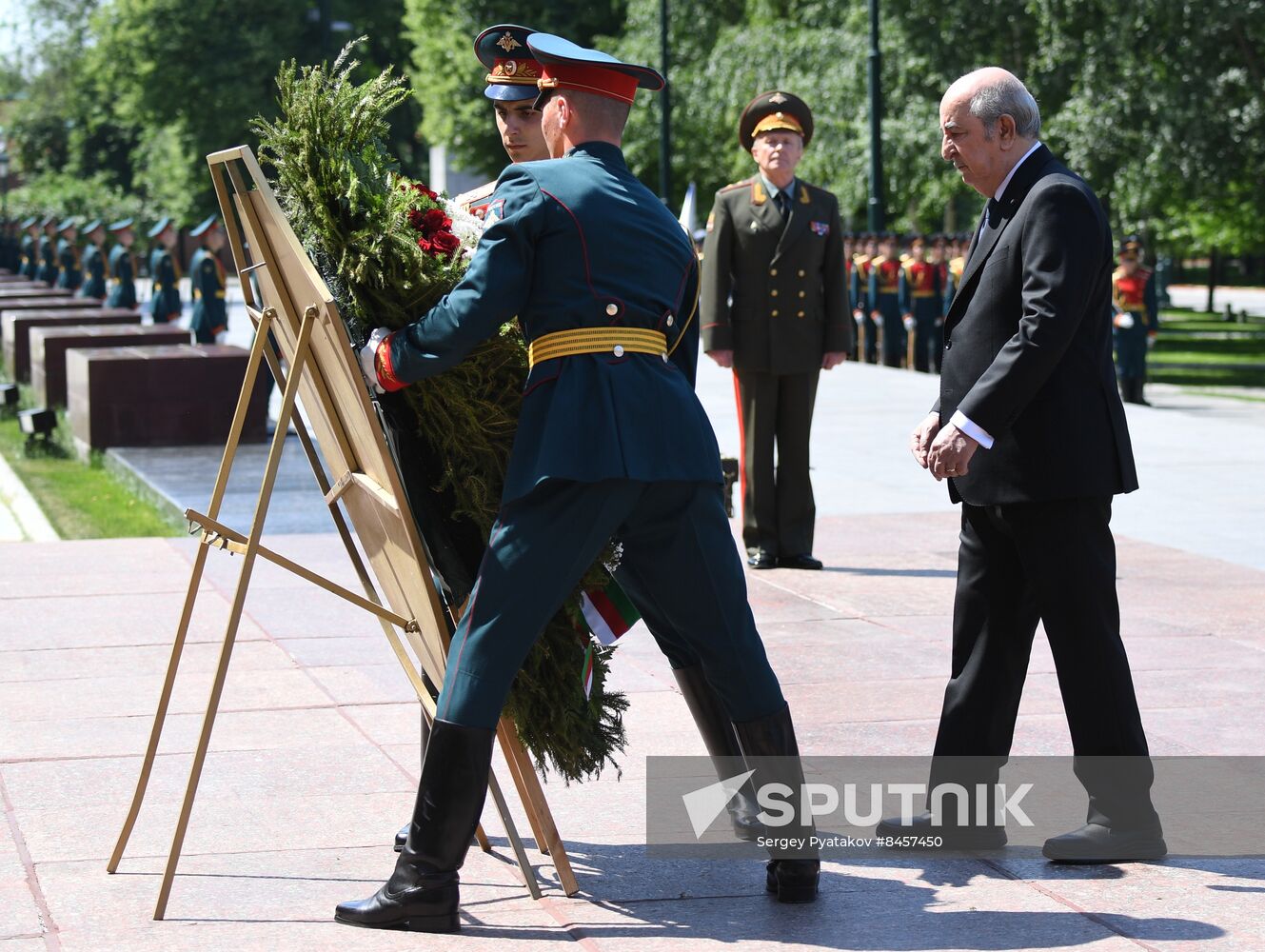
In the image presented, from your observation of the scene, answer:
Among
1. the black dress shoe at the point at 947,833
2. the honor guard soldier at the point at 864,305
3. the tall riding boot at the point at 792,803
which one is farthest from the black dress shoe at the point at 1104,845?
the honor guard soldier at the point at 864,305

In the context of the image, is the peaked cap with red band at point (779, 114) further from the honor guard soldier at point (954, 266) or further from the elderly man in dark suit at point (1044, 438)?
the honor guard soldier at point (954, 266)

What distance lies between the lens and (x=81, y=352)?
1513cm

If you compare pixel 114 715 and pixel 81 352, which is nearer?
pixel 114 715

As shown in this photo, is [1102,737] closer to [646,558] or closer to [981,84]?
[646,558]

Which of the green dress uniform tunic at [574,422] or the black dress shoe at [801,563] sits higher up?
the green dress uniform tunic at [574,422]

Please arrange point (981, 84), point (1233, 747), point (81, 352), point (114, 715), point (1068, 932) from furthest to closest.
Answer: point (81, 352)
point (114, 715)
point (1233, 747)
point (981, 84)
point (1068, 932)

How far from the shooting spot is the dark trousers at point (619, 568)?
3.95 m

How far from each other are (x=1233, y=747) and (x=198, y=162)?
55812 mm

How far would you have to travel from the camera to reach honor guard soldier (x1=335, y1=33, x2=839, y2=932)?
12.9 feet

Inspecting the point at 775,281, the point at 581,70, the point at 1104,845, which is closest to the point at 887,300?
the point at 775,281

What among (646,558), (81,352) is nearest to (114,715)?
(646,558)

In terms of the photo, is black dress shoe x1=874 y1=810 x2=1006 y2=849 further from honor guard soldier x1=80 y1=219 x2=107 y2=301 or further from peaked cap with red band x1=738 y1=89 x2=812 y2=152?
honor guard soldier x1=80 y1=219 x2=107 y2=301

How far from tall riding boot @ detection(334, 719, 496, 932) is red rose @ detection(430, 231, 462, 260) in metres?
1.04

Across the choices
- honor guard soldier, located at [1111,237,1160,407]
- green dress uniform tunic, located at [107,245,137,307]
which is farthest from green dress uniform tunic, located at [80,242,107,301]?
honor guard soldier, located at [1111,237,1160,407]
